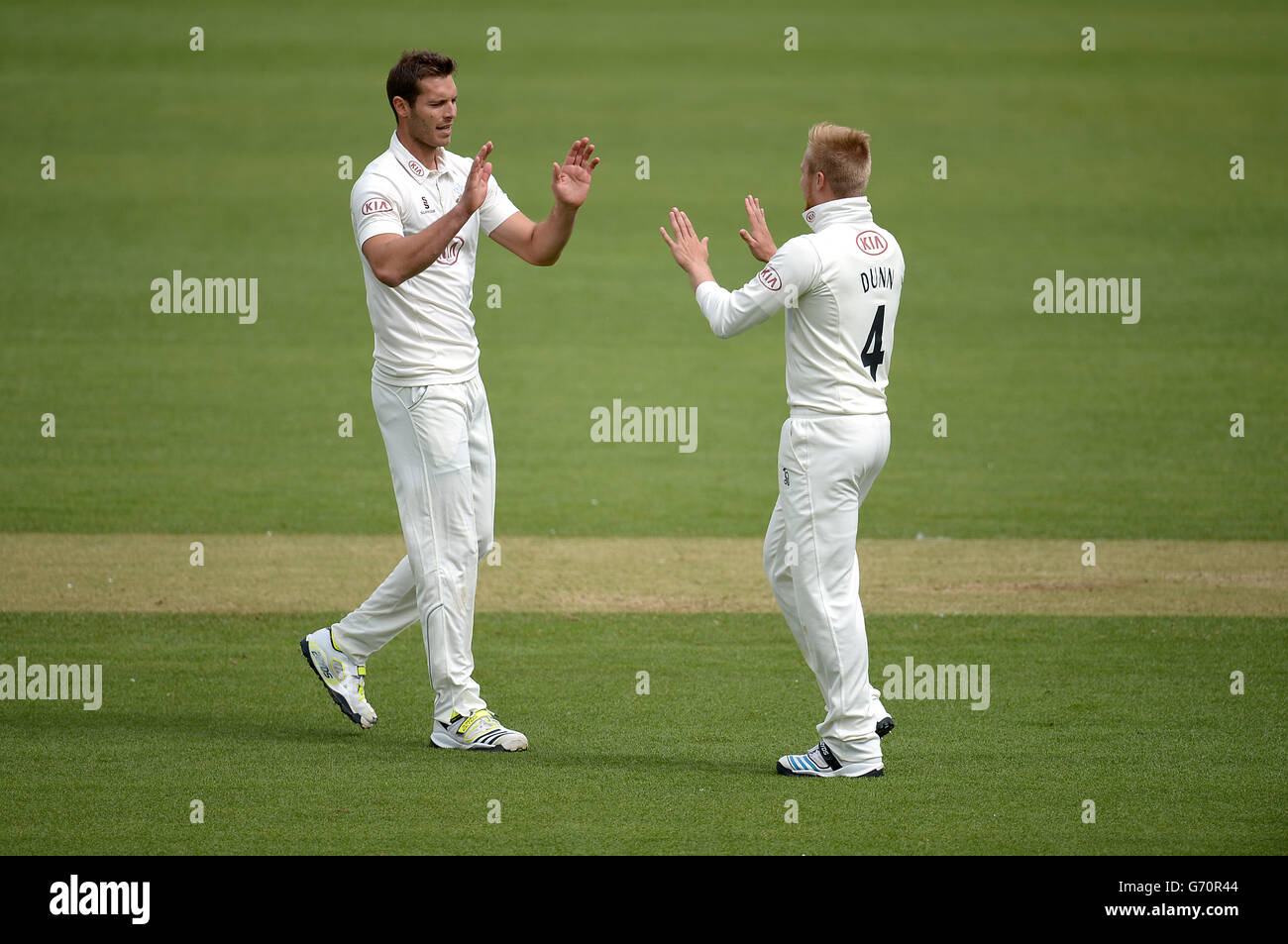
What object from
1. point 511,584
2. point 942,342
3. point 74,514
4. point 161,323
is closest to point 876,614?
point 511,584

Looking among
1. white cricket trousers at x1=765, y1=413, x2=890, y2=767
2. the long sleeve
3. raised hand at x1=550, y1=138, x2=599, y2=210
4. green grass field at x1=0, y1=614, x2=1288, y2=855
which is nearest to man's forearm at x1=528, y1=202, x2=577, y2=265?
raised hand at x1=550, y1=138, x2=599, y2=210

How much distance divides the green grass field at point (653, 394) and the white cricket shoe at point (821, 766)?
79 mm

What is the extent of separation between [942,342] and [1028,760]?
1376 cm

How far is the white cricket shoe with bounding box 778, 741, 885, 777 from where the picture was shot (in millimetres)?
6664

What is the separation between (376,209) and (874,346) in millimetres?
2138

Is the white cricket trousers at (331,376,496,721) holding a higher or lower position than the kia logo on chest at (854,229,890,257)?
lower

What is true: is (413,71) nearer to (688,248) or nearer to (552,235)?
(552,235)

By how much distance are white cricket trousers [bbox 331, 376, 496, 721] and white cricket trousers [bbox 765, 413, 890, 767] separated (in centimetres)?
136

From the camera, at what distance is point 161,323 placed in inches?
800

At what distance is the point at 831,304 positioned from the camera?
6531 mm

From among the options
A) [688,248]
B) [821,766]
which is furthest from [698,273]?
[821,766]

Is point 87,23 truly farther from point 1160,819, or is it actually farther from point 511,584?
point 1160,819

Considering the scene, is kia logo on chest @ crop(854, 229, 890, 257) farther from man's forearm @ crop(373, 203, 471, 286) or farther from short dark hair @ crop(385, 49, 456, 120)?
short dark hair @ crop(385, 49, 456, 120)

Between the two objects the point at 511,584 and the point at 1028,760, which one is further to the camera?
the point at 511,584
